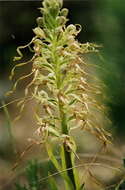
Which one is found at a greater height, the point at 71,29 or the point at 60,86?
the point at 71,29

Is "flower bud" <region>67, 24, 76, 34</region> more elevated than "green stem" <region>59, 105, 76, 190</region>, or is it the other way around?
"flower bud" <region>67, 24, 76, 34</region>

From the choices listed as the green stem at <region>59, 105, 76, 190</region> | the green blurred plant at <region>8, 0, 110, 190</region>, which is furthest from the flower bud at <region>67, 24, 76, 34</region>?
the green stem at <region>59, 105, 76, 190</region>

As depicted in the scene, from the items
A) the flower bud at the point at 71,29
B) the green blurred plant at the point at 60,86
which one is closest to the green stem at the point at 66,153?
the green blurred plant at the point at 60,86

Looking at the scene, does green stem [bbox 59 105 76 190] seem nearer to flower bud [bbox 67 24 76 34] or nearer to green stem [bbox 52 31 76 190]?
green stem [bbox 52 31 76 190]

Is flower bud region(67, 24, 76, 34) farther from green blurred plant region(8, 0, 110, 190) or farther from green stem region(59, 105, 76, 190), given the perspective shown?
green stem region(59, 105, 76, 190)

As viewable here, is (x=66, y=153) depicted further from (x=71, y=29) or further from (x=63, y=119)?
(x=71, y=29)

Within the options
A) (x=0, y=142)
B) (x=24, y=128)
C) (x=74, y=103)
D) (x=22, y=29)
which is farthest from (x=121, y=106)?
(x=22, y=29)

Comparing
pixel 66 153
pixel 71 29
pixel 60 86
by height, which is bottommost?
pixel 66 153

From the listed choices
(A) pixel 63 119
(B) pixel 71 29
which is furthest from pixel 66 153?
(B) pixel 71 29

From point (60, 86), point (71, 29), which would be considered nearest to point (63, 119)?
point (60, 86)

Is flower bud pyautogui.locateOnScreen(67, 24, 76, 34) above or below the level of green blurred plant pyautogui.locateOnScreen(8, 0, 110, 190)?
above

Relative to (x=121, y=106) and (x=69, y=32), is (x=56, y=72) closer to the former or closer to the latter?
(x=69, y=32)
